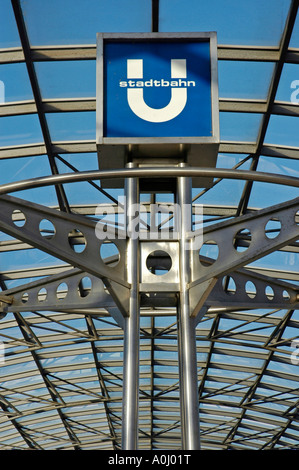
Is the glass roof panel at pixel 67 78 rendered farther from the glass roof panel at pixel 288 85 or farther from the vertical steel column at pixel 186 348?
the vertical steel column at pixel 186 348

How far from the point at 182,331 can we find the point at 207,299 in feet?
3.47

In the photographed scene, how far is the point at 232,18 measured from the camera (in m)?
14.9

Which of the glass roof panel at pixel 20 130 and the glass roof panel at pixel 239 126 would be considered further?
the glass roof panel at pixel 20 130

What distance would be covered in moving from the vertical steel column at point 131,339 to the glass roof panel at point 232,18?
18.4 ft

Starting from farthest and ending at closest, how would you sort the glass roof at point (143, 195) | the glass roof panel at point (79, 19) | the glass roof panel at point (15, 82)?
the glass roof panel at point (15, 82) < the glass roof at point (143, 195) < the glass roof panel at point (79, 19)

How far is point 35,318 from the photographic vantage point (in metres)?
27.2

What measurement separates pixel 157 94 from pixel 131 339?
12.5ft

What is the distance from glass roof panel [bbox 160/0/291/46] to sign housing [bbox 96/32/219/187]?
3844 millimetres

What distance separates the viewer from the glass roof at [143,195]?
14992 mm

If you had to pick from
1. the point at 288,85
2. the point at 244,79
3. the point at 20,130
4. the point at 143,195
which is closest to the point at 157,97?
the point at 244,79

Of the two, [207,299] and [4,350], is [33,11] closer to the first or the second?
[207,299]

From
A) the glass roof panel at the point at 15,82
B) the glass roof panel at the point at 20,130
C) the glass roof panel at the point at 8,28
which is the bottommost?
Result: the glass roof panel at the point at 8,28

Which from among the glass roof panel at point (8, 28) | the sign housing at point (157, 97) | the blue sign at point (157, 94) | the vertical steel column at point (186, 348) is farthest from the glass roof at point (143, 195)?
the blue sign at point (157, 94)

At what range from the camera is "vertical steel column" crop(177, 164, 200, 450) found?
9.54m
